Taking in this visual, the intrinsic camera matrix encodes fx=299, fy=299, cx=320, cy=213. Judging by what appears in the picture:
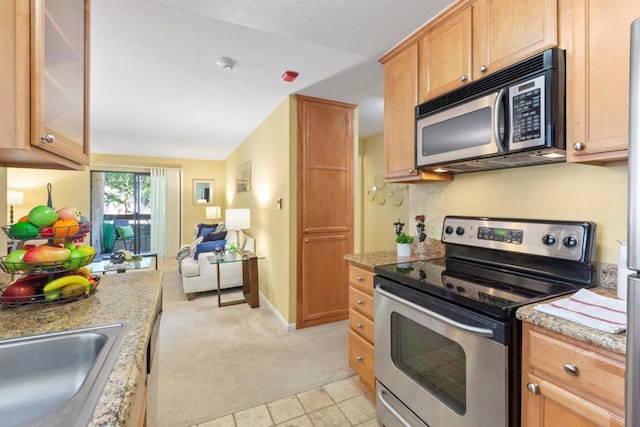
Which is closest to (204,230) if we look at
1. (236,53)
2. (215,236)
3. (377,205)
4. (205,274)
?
(215,236)

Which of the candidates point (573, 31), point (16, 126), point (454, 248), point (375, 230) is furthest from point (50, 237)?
point (375, 230)

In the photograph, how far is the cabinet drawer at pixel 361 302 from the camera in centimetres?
184

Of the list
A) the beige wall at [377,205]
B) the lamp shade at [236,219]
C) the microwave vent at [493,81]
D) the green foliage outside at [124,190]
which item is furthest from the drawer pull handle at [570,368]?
the green foliage outside at [124,190]

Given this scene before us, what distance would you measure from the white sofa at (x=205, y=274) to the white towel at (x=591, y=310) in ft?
11.7

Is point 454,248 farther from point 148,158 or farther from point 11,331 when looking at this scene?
point 148,158

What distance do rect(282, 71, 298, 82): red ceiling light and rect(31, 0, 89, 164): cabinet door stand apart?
143cm

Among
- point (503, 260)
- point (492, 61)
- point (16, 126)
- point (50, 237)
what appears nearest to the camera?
point (16, 126)

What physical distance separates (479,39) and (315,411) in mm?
2258

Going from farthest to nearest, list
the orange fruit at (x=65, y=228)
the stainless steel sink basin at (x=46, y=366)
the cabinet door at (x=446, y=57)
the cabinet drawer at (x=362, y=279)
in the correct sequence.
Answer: the cabinet drawer at (x=362, y=279) < the cabinet door at (x=446, y=57) < the orange fruit at (x=65, y=228) < the stainless steel sink basin at (x=46, y=366)

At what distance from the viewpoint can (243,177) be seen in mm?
5098

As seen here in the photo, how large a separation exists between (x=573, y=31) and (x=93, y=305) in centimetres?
210

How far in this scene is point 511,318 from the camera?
103 centimetres

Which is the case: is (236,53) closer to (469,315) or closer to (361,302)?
(361,302)

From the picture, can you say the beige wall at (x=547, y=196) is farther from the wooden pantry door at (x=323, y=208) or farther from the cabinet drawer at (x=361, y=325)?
the wooden pantry door at (x=323, y=208)
